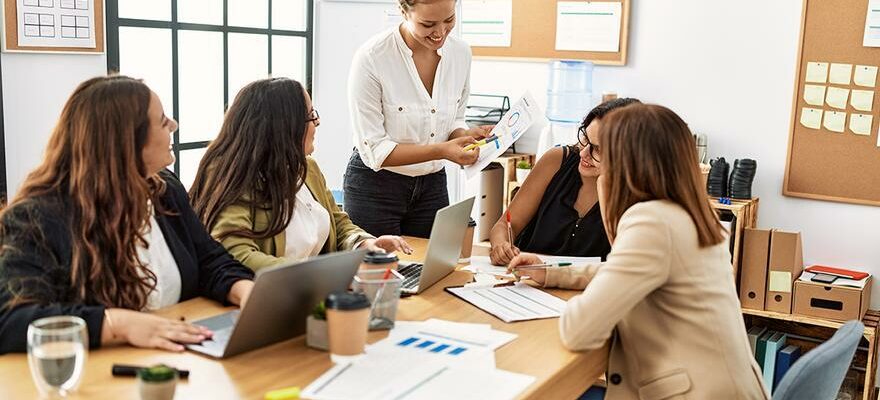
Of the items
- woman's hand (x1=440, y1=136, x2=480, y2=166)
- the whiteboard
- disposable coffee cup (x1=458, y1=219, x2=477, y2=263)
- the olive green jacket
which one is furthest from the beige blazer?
the whiteboard

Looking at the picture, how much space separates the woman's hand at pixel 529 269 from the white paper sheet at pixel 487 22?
2.40 m

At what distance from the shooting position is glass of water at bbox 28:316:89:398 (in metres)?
1.49

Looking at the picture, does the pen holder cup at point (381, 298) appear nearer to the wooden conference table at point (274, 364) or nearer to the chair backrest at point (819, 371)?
the wooden conference table at point (274, 364)

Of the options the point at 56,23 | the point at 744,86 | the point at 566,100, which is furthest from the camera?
the point at 566,100

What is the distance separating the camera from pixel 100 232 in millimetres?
1877

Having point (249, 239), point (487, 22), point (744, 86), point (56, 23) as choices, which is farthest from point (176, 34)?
point (744, 86)

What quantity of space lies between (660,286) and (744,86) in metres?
2.46

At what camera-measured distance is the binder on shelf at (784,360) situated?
396cm

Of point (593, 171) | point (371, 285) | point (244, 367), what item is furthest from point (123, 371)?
point (593, 171)

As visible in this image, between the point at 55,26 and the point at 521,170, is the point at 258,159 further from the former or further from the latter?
the point at 521,170

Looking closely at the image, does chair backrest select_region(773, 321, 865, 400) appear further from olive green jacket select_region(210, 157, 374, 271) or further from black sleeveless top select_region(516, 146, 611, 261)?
olive green jacket select_region(210, 157, 374, 271)

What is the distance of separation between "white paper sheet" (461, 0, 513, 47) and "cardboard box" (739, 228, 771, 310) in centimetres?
157

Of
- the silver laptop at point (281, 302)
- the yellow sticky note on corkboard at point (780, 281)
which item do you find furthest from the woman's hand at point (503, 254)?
the yellow sticky note on corkboard at point (780, 281)

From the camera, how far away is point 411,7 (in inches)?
117
